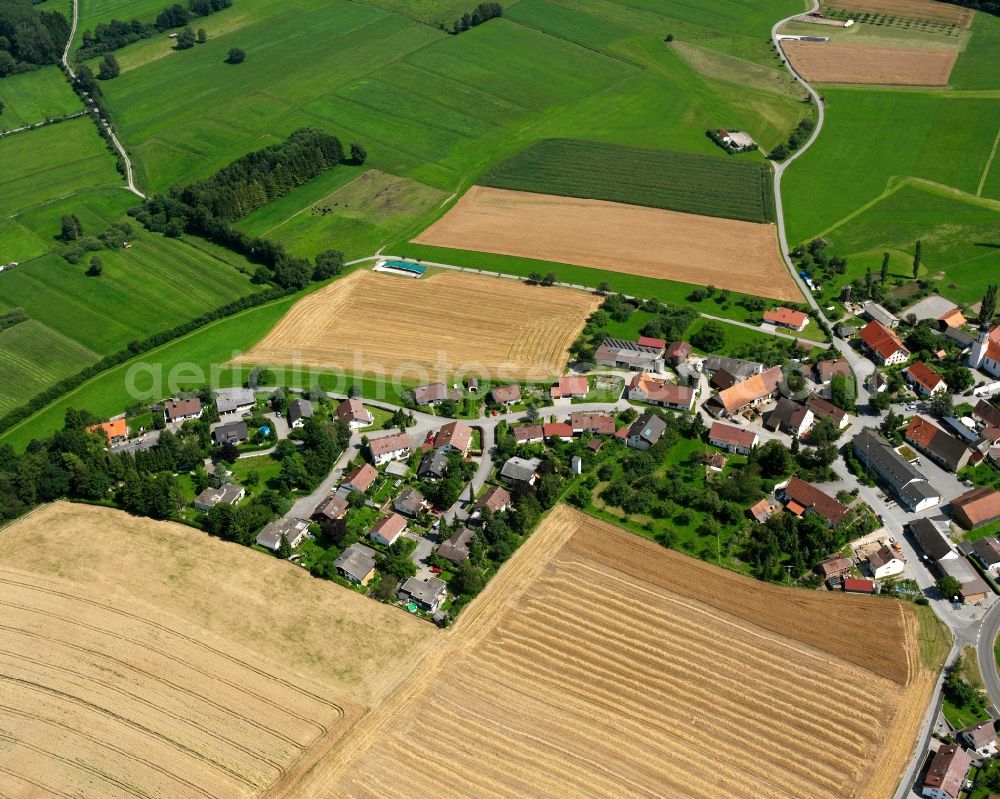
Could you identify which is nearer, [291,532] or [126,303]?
[291,532]

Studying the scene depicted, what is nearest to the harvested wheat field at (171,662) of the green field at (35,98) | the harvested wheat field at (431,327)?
the harvested wheat field at (431,327)

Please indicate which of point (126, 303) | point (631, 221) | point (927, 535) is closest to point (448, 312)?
point (631, 221)

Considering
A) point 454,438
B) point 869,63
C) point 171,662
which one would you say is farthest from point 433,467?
point 869,63

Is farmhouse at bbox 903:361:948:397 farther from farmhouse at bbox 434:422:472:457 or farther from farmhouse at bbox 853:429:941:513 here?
farmhouse at bbox 434:422:472:457

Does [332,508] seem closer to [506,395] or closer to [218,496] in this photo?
[218,496]

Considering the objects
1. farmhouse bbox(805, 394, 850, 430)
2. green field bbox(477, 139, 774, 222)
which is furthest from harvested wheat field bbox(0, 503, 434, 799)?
green field bbox(477, 139, 774, 222)

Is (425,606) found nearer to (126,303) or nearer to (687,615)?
(687,615)
